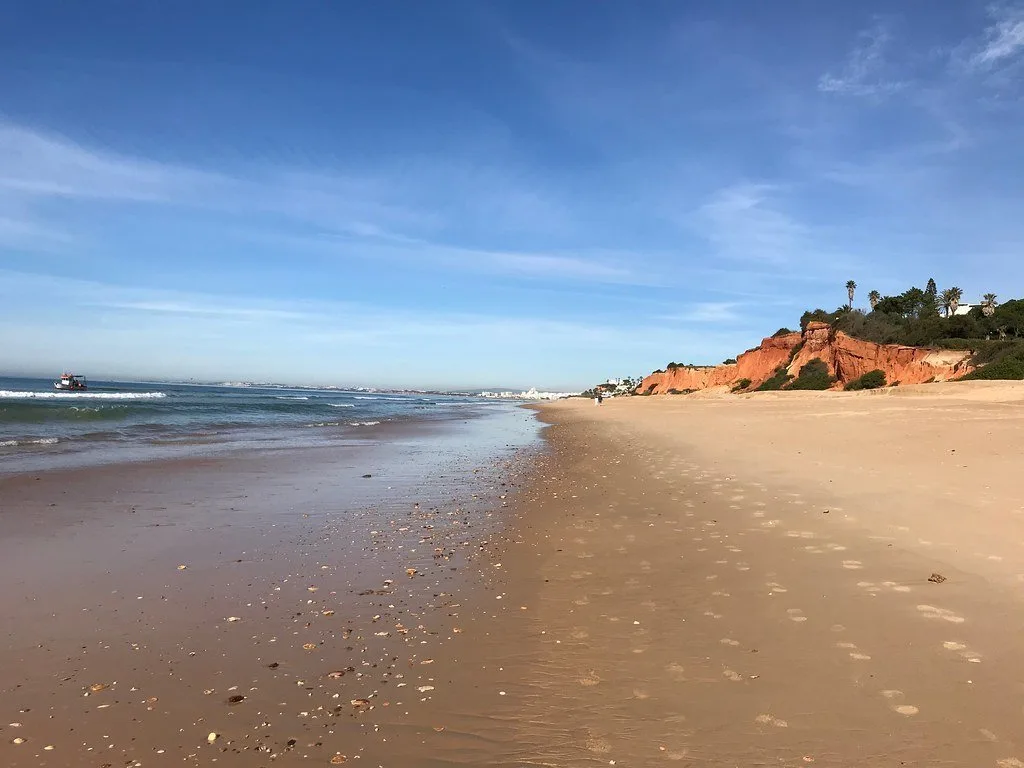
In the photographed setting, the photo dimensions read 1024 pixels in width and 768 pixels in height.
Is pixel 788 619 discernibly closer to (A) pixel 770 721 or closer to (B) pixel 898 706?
(B) pixel 898 706

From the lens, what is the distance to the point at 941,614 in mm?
5078

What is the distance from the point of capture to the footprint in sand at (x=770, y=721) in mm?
3596

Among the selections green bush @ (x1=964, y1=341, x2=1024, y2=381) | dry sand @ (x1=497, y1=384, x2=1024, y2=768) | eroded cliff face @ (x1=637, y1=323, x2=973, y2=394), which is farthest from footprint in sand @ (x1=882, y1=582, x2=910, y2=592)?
eroded cliff face @ (x1=637, y1=323, x2=973, y2=394)

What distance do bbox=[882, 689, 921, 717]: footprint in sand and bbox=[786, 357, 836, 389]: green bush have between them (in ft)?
182

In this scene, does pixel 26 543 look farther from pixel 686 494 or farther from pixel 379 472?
pixel 686 494

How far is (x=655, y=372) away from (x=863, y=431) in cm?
9546

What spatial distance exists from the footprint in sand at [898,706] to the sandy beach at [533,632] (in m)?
0.02

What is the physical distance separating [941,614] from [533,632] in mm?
3534

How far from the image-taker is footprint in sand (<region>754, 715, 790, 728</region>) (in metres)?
3.60

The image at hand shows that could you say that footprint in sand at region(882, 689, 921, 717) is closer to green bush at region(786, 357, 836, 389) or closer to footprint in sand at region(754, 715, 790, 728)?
footprint in sand at region(754, 715, 790, 728)

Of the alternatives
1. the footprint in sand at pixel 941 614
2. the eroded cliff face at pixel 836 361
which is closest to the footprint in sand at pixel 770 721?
the footprint in sand at pixel 941 614

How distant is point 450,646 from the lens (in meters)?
4.83

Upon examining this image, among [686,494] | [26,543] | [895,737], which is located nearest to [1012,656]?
[895,737]

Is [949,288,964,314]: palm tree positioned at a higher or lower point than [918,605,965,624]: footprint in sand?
higher
